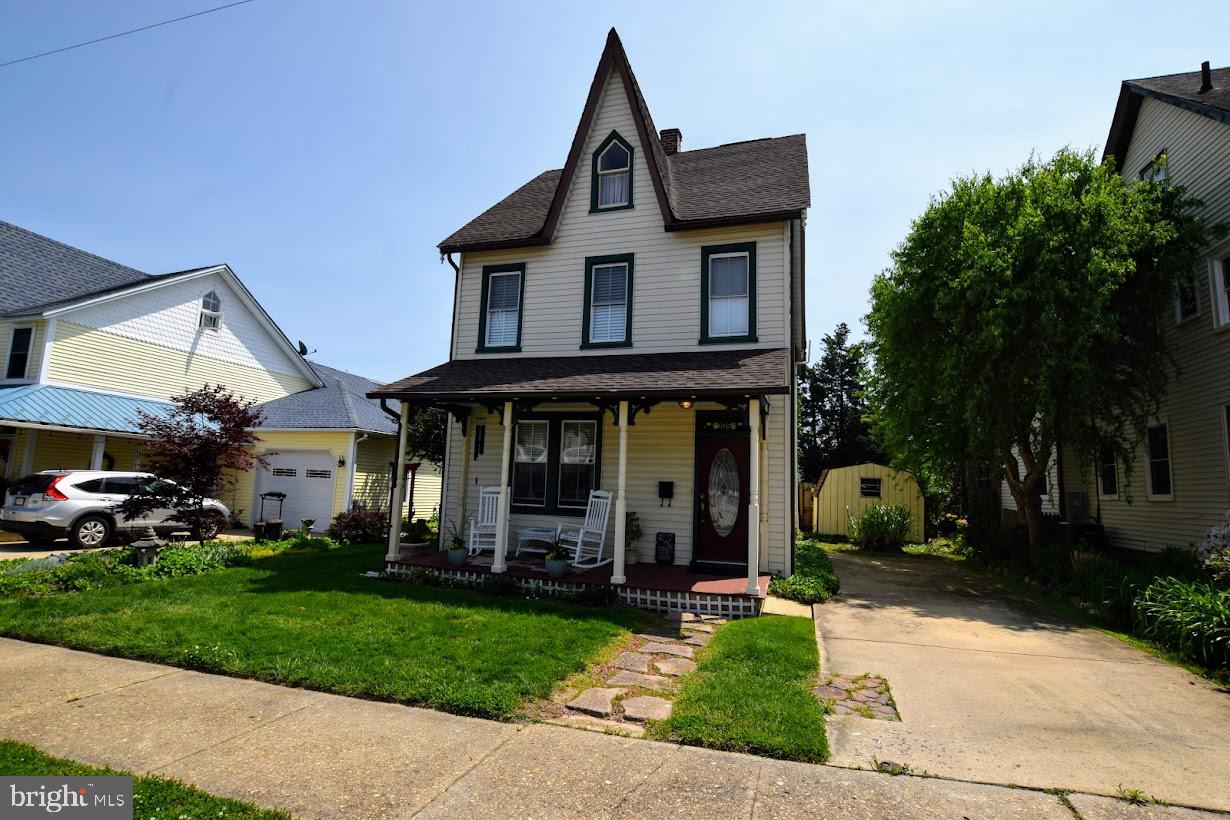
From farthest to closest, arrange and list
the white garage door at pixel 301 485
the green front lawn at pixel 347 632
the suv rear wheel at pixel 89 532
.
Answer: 1. the white garage door at pixel 301 485
2. the suv rear wheel at pixel 89 532
3. the green front lawn at pixel 347 632

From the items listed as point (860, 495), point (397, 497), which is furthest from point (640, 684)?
point (860, 495)

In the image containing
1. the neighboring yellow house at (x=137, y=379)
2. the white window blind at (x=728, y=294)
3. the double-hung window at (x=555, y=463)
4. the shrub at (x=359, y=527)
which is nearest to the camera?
the white window blind at (x=728, y=294)

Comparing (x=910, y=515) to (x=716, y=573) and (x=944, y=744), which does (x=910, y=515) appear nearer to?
(x=716, y=573)

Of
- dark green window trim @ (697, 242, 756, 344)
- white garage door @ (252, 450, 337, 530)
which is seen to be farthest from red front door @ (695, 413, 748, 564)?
white garage door @ (252, 450, 337, 530)

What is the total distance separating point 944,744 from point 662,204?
9418mm

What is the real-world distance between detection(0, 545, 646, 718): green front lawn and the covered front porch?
1.52m

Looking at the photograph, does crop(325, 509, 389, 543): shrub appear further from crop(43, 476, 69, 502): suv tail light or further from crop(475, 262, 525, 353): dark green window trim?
crop(475, 262, 525, 353): dark green window trim

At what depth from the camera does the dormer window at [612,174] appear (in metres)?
12.1

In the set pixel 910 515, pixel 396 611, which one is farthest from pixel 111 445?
pixel 910 515

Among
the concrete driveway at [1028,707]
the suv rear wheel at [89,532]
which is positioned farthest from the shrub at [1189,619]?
the suv rear wheel at [89,532]

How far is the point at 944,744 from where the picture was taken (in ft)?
14.6

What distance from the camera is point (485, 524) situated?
34.8ft

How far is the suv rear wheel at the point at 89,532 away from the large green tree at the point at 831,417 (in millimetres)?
28477

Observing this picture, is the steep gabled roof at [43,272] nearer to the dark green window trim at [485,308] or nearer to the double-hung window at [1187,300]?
the dark green window trim at [485,308]
